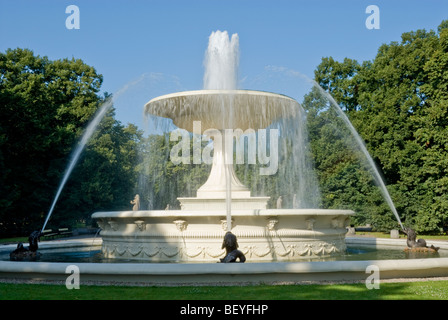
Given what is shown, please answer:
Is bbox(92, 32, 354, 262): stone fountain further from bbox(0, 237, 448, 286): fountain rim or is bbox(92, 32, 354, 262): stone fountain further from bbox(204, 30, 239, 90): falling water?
bbox(0, 237, 448, 286): fountain rim

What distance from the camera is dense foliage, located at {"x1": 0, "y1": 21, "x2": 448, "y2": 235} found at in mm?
28797

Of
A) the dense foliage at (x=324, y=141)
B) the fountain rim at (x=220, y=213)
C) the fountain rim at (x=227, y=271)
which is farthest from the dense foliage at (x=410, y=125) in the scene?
the fountain rim at (x=227, y=271)

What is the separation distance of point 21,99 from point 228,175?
22.5m

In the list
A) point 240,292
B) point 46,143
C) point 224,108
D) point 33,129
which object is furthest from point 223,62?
point 33,129

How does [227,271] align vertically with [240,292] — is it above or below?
above

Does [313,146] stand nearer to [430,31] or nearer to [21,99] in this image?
[430,31]

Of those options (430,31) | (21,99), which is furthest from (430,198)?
(21,99)

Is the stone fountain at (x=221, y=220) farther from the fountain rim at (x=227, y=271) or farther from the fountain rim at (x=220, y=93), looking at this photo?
the fountain rim at (x=227, y=271)

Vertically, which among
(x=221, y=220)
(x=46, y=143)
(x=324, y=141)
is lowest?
(x=221, y=220)

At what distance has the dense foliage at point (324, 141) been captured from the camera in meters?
28.8

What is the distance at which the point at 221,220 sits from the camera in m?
11.2

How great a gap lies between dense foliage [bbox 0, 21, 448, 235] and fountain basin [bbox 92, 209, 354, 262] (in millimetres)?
18761

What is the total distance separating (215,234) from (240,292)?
4.12 metres

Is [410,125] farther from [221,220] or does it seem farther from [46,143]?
[46,143]
